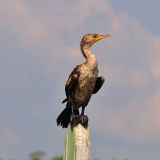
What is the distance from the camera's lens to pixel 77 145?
14.1ft

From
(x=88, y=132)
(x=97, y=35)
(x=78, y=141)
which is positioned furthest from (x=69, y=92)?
(x=78, y=141)

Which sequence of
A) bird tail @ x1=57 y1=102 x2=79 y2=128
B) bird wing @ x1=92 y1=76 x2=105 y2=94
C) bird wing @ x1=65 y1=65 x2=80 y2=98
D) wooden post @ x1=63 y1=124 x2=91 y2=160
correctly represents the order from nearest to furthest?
wooden post @ x1=63 y1=124 x2=91 y2=160
bird tail @ x1=57 y1=102 x2=79 y2=128
bird wing @ x1=65 y1=65 x2=80 y2=98
bird wing @ x1=92 y1=76 x2=105 y2=94

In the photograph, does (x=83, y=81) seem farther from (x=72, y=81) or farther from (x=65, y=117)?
(x=65, y=117)

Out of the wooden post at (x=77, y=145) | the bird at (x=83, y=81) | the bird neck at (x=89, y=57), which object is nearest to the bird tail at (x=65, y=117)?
the bird at (x=83, y=81)

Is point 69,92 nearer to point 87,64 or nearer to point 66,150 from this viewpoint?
point 87,64

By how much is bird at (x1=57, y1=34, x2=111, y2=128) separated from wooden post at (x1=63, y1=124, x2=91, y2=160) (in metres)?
5.02

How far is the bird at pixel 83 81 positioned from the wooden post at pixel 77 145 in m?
5.02

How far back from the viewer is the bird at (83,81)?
9.79 meters

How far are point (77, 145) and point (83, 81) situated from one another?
18.6 ft

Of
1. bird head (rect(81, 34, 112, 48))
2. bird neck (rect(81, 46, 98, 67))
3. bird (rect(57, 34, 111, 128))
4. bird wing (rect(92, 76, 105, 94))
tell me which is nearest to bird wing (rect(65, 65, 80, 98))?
bird (rect(57, 34, 111, 128))

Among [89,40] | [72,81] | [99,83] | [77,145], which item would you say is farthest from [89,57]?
[77,145]

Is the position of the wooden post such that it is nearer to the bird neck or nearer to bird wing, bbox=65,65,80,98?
the bird neck

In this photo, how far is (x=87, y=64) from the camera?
9.80 metres

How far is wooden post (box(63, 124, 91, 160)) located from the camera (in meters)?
4.13
